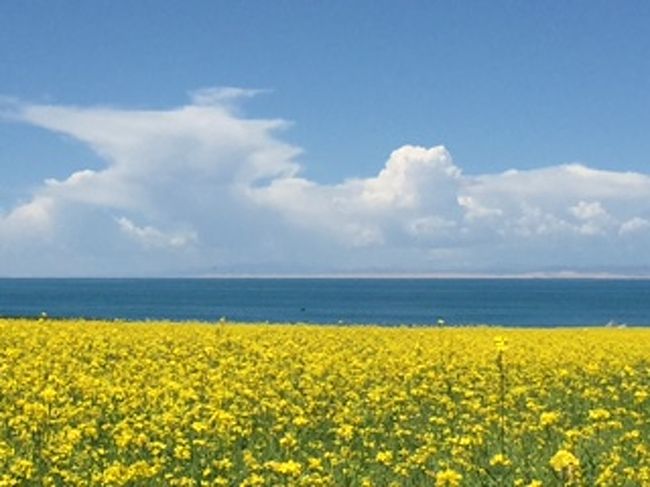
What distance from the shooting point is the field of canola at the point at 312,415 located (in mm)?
12070

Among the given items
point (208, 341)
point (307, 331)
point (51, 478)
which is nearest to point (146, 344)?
point (208, 341)

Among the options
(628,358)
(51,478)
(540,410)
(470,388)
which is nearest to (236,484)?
(51,478)

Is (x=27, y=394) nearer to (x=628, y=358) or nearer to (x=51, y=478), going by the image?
(x=51, y=478)

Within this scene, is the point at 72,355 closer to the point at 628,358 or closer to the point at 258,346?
the point at 258,346

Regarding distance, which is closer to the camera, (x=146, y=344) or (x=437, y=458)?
(x=437, y=458)

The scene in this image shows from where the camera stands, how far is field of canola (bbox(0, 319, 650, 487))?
475 inches

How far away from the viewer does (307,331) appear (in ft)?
115

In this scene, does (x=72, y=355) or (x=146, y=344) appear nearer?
(x=72, y=355)

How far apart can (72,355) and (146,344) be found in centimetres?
310

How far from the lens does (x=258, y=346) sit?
1038 inches

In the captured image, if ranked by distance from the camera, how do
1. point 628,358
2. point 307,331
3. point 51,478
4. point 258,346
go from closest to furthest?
point 51,478 → point 258,346 → point 628,358 → point 307,331

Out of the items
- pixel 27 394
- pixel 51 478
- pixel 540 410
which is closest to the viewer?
pixel 51 478

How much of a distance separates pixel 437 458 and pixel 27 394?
23.1 feet

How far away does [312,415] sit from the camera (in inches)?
653
